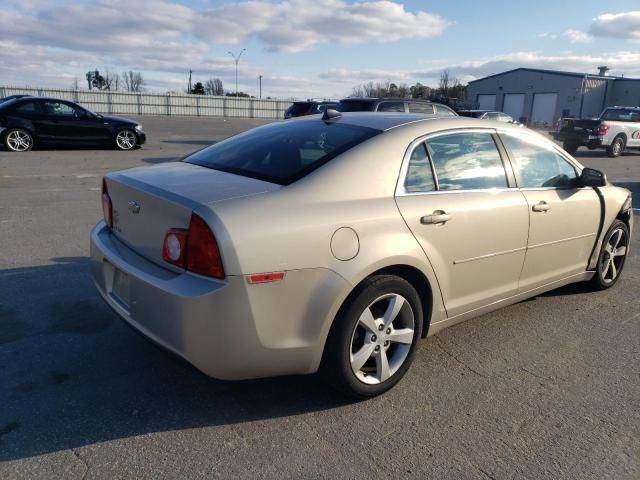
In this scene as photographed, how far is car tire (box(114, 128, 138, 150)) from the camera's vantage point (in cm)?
1644

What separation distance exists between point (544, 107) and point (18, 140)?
169 ft

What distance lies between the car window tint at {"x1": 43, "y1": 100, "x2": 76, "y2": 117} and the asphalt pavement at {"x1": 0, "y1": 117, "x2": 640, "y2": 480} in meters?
12.5

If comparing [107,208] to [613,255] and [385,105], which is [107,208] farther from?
[385,105]

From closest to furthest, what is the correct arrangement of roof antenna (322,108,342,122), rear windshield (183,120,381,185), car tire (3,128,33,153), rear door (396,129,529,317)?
rear windshield (183,120,381,185)
rear door (396,129,529,317)
roof antenna (322,108,342,122)
car tire (3,128,33,153)

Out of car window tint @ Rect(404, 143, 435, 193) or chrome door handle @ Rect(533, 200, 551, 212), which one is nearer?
car window tint @ Rect(404, 143, 435, 193)

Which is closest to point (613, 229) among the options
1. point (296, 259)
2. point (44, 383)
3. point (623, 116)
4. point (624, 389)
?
point (624, 389)

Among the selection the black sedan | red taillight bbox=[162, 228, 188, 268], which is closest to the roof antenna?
red taillight bbox=[162, 228, 188, 268]

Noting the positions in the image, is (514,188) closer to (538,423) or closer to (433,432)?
(538,423)

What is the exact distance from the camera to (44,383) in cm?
313

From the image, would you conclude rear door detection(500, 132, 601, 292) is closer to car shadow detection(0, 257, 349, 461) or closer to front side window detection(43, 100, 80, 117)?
car shadow detection(0, 257, 349, 461)

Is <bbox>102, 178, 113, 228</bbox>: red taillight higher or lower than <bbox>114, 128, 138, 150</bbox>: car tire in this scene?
higher

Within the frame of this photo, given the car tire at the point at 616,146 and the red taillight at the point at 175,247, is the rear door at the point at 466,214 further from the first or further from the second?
the car tire at the point at 616,146

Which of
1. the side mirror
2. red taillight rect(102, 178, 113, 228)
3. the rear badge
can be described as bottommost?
red taillight rect(102, 178, 113, 228)

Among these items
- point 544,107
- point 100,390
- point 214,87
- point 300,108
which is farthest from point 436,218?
point 214,87
